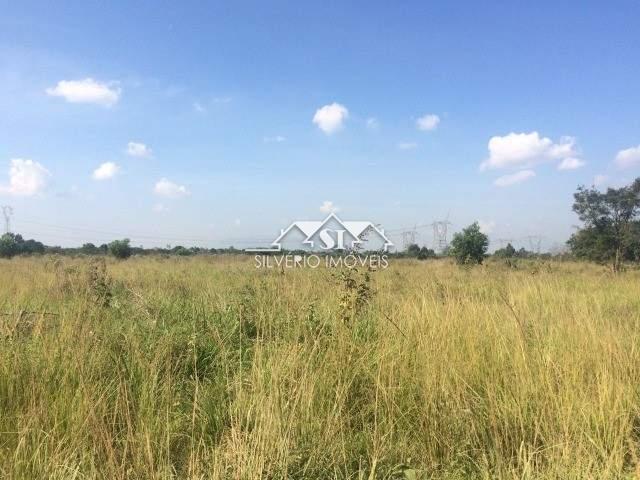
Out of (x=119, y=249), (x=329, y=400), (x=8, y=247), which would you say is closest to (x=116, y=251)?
(x=119, y=249)

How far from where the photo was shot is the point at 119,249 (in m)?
31.1

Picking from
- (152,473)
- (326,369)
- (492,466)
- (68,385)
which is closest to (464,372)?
(492,466)

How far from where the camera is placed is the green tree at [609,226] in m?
24.0

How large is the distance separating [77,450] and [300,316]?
1.99 m

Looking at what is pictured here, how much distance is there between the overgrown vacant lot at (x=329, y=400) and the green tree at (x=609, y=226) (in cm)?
2486

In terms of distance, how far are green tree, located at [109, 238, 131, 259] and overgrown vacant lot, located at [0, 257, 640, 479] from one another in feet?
98.7

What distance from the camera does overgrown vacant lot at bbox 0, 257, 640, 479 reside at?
2.11 metres

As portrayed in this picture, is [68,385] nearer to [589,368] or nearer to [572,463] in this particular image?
[572,463]

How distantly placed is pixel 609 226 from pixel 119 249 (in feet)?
109

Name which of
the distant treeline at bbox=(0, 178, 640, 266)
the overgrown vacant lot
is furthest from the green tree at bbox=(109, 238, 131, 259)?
the overgrown vacant lot

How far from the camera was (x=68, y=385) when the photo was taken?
2.61 m

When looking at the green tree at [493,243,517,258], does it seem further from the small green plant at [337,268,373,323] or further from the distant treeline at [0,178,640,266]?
the small green plant at [337,268,373,323]

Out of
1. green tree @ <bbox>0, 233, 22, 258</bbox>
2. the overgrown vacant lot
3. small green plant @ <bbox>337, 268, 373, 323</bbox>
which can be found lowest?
the overgrown vacant lot

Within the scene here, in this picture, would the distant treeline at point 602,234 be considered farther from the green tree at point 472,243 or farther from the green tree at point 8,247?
the green tree at point 8,247
